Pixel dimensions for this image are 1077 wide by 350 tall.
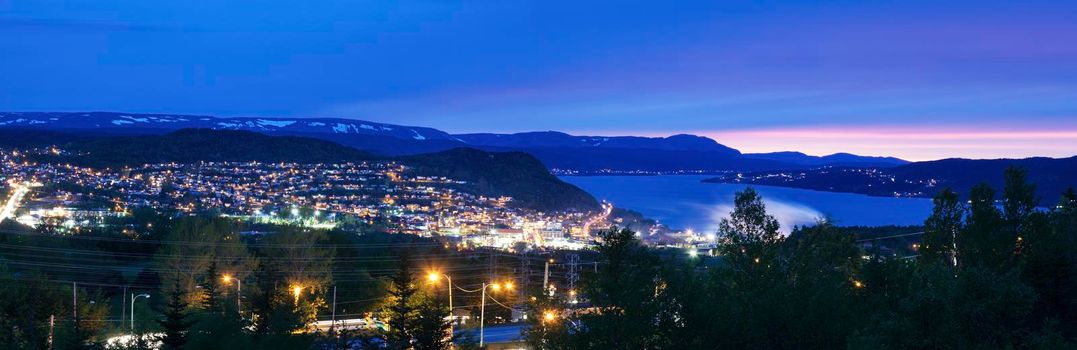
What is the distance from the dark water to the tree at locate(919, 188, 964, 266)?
159 feet

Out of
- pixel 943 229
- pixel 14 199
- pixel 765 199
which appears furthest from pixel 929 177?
pixel 14 199

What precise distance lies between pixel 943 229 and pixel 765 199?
262 feet

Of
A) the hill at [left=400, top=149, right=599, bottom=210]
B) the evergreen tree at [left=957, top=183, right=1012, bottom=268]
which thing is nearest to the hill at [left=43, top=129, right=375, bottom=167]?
the hill at [left=400, top=149, right=599, bottom=210]

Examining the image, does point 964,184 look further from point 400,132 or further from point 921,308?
point 400,132

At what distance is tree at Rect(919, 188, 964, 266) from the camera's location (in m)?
13.7

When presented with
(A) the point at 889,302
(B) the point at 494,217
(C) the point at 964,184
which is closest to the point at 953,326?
(A) the point at 889,302

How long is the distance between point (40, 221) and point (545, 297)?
39.1 metres

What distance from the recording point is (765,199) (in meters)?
91.1

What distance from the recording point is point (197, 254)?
1128 inches

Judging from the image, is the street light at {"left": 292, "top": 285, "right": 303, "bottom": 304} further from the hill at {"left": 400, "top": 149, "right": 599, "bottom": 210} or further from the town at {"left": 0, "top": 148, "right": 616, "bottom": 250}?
the hill at {"left": 400, "top": 149, "right": 599, "bottom": 210}

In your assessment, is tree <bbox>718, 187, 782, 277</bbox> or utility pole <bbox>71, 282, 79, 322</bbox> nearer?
tree <bbox>718, 187, 782, 277</bbox>

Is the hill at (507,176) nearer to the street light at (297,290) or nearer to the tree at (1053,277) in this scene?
the street light at (297,290)

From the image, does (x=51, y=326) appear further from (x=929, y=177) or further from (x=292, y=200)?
(x=929, y=177)

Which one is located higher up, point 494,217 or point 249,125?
point 249,125
